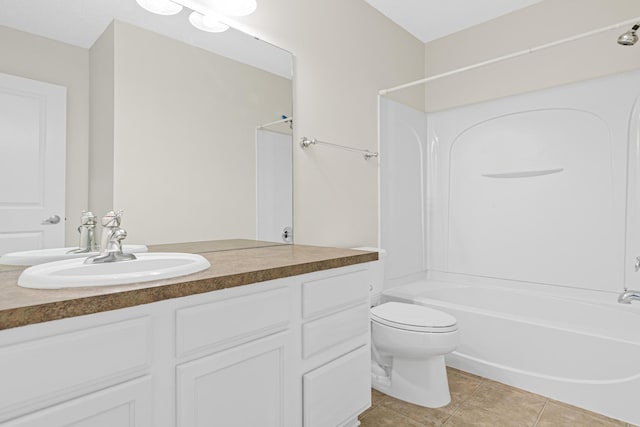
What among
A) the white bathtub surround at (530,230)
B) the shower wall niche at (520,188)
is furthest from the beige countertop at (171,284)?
the shower wall niche at (520,188)

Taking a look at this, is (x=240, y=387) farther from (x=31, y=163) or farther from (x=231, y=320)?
(x=31, y=163)

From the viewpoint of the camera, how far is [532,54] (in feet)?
9.00

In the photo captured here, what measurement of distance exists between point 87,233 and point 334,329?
1.01m

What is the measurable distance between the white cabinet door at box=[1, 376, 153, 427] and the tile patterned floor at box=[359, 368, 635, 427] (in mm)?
1221

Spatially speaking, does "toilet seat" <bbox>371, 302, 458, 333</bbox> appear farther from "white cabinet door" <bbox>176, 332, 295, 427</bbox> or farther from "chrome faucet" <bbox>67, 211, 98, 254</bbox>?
"chrome faucet" <bbox>67, 211, 98, 254</bbox>

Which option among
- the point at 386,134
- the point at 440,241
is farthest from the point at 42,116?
the point at 440,241

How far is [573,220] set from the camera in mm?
2584

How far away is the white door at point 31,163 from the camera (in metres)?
1.19

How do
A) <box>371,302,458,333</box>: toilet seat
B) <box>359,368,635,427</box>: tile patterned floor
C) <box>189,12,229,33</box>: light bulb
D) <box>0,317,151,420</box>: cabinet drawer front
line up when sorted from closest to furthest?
<box>0,317,151,420</box>: cabinet drawer front → <box>189,12,229,33</box>: light bulb → <box>359,368,635,427</box>: tile patterned floor → <box>371,302,458,333</box>: toilet seat

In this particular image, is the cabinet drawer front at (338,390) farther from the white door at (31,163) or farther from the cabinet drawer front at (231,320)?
the white door at (31,163)

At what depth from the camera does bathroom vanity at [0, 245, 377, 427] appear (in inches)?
31.0

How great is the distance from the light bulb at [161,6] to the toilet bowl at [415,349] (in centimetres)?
183

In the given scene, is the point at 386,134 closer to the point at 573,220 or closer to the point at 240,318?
the point at 573,220

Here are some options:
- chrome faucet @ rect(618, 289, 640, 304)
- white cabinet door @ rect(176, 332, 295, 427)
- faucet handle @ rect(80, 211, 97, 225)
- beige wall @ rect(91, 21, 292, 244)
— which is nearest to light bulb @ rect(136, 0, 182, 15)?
beige wall @ rect(91, 21, 292, 244)
